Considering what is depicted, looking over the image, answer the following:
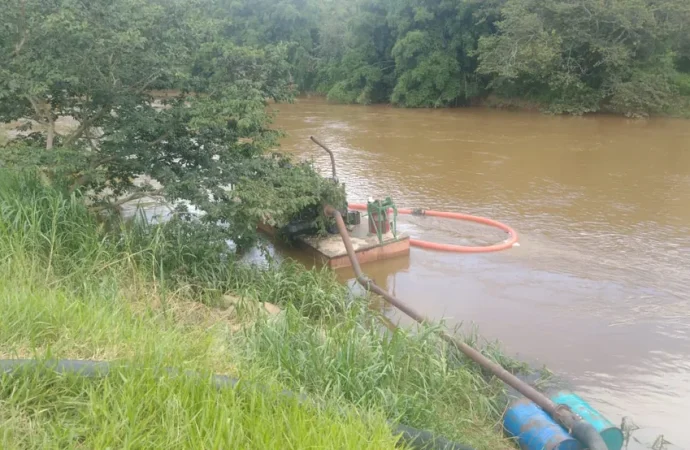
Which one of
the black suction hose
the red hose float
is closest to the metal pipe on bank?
the black suction hose

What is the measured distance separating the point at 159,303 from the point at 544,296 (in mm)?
5098

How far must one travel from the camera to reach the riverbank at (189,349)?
8.90ft

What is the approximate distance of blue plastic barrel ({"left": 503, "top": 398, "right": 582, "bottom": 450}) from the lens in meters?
4.14

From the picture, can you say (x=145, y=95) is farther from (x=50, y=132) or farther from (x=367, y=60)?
(x=367, y=60)

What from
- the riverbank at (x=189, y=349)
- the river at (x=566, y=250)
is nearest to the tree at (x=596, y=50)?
the river at (x=566, y=250)

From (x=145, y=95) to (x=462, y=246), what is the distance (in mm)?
5402

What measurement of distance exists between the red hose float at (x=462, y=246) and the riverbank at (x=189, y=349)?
3032 mm

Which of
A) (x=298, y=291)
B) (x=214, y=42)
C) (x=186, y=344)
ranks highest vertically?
(x=214, y=42)

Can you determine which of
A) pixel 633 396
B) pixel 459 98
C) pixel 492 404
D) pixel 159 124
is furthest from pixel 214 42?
pixel 459 98

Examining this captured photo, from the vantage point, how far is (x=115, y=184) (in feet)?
25.8

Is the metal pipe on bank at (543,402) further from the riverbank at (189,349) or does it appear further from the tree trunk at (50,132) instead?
the tree trunk at (50,132)

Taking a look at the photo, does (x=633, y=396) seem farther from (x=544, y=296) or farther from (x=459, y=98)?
(x=459, y=98)

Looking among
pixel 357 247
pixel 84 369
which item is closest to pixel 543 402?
pixel 84 369

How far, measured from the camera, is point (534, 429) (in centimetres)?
433
